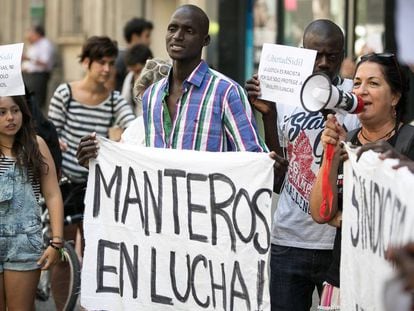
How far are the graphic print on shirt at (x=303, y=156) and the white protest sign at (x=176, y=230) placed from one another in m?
0.35

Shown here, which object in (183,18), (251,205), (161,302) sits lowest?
(161,302)

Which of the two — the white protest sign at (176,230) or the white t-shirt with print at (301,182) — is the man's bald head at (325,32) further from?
the white protest sign at (176,230)

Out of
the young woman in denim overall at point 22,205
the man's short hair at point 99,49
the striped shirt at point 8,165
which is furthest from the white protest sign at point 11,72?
the man's short hair at point 99,49

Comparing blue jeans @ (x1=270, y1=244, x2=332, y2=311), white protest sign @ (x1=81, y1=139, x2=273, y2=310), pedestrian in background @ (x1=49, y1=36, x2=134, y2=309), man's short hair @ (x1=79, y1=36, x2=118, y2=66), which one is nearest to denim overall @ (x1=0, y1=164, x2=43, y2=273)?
white protest sign @ (x1=81, y1=139, x2=273, y2=310)

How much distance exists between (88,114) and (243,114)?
3338 millimetres

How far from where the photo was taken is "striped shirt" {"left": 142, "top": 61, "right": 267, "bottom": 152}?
218 inches

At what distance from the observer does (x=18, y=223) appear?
6203 mm

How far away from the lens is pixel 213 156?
18.0 ft

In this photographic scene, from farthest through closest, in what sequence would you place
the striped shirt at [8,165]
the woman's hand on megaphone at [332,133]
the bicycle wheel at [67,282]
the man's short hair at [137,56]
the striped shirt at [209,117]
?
the man's short hair at [137,56] < the bicycle wheel at [67,282] < the striped shirt at [8,165] < the striped shirt at [209,117] < the woman's hand on megaphone at [332,133]

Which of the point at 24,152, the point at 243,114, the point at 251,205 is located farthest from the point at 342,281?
the point at 24,152

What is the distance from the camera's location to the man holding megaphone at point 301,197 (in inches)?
223

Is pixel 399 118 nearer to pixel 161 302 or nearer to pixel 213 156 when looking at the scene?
pixel 213 156

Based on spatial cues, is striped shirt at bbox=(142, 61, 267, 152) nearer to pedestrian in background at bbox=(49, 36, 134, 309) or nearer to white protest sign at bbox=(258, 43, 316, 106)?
white protest sign at bbox=(258, 43, 316, 106)

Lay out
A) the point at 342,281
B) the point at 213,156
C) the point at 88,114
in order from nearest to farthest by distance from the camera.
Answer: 1. the point at 342,281
2. the point at 213,156
3. the point at 88,114
